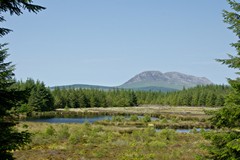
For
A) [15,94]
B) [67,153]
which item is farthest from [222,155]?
[67,153]

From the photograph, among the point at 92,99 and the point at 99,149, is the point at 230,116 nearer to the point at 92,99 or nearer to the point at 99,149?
the point at 99,149

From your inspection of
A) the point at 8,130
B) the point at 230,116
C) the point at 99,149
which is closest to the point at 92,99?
the point at 99,149

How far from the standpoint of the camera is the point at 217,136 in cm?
1107

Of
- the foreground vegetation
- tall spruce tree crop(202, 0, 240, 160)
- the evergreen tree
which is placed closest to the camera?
the evergreen tree

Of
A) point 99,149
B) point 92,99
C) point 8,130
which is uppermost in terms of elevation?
point 8,130

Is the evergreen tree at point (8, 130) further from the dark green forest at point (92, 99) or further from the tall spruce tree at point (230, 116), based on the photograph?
the dark green forest at point (92, 99)

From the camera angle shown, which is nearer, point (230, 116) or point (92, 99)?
point (230, 116)

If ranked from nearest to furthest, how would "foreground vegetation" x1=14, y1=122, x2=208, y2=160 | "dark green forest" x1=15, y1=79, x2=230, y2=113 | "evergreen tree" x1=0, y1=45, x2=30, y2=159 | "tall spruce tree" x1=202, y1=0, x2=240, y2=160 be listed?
"evergreen tree" x1=0, y1=45, x2=30, y2=159, "tall spruce tree" x1=202, y1=0, x2=240, y2=160, "foreground vegetation" x1=14, y1=122, x2=208, y2=160, "dark green forest" x1=15, y1=79, x2=230, y2=113

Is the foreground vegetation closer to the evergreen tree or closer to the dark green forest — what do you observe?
the evergreen tree

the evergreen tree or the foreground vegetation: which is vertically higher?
the evergreen tree

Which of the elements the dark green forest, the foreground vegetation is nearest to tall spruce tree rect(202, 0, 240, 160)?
the foreground vegetation

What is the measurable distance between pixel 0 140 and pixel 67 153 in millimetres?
16590

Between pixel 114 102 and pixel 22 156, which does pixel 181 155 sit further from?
pixel 114 102

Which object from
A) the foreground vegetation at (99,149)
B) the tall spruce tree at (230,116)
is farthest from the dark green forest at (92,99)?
the tall spruce tree at (230,116)
